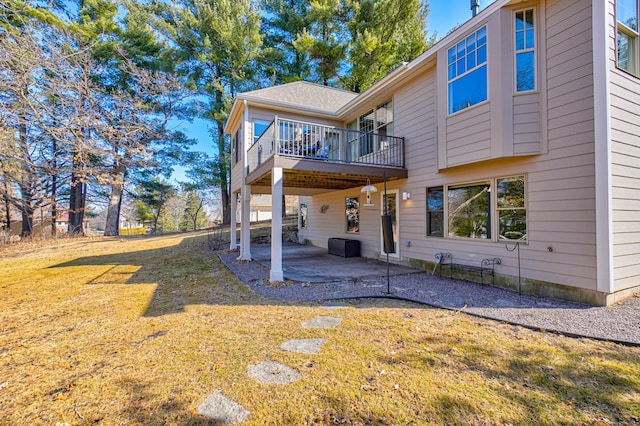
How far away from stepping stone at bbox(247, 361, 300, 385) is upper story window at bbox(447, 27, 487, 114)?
20.2 ft

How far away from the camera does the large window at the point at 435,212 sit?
704 centimetres

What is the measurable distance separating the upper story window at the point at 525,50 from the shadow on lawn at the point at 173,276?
246 inches

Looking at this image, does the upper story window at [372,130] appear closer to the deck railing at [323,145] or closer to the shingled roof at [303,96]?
the deck railing at [323,145]

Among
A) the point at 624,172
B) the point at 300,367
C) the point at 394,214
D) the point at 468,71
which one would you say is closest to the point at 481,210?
the point at 624,172

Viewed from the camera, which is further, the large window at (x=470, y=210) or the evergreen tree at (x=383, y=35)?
the evergreen tree at (x=383, y=35)

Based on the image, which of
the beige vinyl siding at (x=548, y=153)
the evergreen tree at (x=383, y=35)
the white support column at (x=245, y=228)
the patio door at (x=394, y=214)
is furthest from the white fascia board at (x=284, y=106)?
the evergreen tree at (x=383, y=35)

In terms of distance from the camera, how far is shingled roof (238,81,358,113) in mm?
9859

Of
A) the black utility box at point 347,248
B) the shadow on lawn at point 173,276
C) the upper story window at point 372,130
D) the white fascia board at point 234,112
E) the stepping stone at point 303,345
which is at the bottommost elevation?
the shadow on lawn at point 173,276

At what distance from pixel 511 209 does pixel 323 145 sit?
5.11 meters

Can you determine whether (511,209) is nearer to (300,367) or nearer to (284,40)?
(300,367)

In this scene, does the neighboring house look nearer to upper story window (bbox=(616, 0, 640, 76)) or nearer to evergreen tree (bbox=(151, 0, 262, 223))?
upper story window (bbox=(616, 0, 640, 76))

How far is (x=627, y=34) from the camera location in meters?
5.06

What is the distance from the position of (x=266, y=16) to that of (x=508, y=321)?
22.5 m

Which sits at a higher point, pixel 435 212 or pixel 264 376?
pixel 435 212
